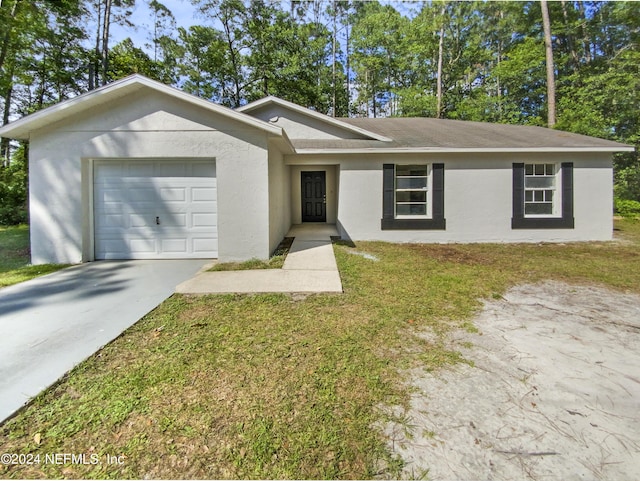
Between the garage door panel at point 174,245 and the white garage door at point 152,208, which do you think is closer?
the white garage door at point 152,208

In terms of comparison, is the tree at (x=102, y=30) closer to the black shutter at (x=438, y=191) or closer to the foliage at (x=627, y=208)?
the black shutter at (x=438, y=191)

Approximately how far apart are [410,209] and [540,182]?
3.84 metres

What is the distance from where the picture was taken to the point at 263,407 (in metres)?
2.09

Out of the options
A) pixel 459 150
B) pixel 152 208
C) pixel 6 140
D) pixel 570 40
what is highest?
pixel 570 40

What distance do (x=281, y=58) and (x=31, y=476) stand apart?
23.1m

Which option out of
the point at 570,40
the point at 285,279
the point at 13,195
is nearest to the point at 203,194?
the point at 285,279

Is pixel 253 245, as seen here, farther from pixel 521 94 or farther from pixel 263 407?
pixel 521 94

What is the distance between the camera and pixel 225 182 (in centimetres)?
612

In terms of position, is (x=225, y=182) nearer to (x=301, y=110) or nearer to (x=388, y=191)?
(x=388, y=191)

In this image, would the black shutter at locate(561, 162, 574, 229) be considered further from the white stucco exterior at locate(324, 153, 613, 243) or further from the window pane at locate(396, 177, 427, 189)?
the window pane at locate(396, 177, 427, 189)

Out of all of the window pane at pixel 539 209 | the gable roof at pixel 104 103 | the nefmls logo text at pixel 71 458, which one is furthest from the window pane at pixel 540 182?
the nefmls logo text at pixel 71 458

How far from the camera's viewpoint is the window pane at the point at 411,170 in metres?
8.88

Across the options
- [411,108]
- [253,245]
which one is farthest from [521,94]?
[253,245]

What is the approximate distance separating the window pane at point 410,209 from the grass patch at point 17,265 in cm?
813
